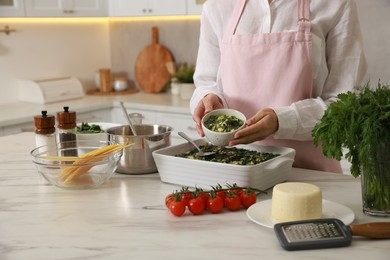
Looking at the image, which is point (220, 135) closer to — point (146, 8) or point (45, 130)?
point (45, 130)

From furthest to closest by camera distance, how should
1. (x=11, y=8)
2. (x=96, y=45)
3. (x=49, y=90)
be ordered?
1. (x=96, y=45)
2. (x=49, y=90)
3. (x=11, y=8)

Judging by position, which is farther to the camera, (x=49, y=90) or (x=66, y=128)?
(x=49, y=90)

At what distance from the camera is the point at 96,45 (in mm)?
4457

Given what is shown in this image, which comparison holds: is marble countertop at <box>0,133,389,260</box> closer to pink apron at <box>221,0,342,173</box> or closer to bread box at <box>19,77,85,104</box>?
pink apron at <box>221,0,342,173</box>

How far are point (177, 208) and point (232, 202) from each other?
0.44ft

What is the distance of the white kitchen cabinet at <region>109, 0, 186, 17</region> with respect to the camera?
379 cm

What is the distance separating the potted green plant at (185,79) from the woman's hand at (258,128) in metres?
2.14

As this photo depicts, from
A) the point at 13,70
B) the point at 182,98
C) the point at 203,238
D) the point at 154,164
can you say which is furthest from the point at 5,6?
the point at 203,238

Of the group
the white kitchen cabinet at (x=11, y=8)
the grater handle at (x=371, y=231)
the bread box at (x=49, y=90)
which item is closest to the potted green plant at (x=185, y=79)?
the bread box at (x=49, y=90)

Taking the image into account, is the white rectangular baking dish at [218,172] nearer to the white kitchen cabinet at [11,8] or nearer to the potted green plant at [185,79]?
the potted green plant at [185,79]

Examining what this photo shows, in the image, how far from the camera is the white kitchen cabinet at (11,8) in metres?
3.56

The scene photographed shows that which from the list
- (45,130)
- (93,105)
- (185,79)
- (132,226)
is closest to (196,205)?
(132,226)

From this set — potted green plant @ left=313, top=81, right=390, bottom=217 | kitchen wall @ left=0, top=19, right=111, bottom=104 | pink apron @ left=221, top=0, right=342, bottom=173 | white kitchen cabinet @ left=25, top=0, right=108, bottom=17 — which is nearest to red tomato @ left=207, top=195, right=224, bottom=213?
potted green plant @ left=313, top=81, right=390, bottom=217

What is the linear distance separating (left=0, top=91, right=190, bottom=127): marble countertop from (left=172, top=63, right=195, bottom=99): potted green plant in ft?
0.19
